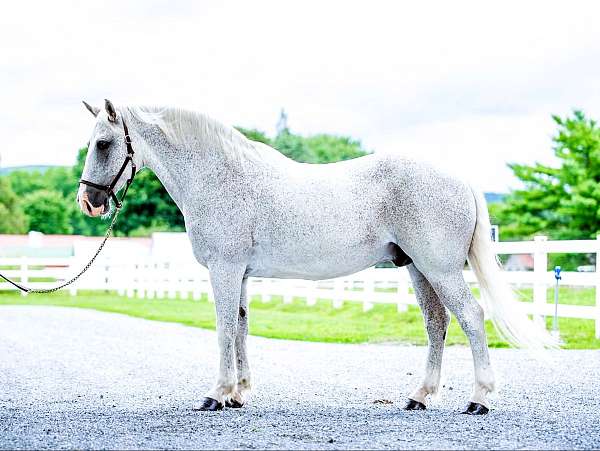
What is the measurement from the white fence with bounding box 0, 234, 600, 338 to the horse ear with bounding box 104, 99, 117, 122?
729cm

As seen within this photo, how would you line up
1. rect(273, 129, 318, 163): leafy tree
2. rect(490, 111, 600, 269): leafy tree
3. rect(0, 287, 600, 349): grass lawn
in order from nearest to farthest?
rect(0, 287, 600, 349): grass lawn
rect(490, 111, 600, 269): leafy tree
rect(273, 129, 318, 163): leafy tree

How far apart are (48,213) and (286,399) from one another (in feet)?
174

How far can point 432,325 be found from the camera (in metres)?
6.19

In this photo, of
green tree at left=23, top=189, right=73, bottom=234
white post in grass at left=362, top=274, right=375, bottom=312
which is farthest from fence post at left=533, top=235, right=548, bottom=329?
green tree at left=23, top=189, right=73, bottom=234

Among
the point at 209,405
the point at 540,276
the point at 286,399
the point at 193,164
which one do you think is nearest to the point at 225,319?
the point at 209,405

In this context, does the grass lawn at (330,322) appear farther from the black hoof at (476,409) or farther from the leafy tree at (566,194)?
the leafy tree at (566,194)

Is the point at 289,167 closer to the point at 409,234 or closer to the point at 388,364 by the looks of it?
the point at 409,234

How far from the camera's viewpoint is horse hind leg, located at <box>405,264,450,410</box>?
6102mm

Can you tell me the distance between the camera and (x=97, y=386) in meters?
7.32

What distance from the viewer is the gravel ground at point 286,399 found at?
4.71 m

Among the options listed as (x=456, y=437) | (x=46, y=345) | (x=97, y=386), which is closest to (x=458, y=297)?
(x=456, y=437)

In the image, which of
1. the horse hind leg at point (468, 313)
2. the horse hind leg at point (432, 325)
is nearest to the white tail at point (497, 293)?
the horse hind leg at point (468, 313)

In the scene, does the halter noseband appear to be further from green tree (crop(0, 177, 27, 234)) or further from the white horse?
green tree (crop(0, 177, 27, 234))

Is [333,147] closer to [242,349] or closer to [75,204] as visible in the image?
[75,204]
